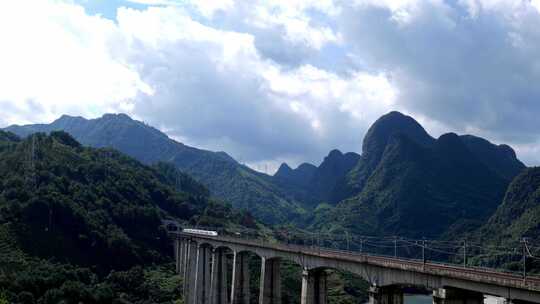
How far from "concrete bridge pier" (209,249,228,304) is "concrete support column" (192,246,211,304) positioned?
15.1ft

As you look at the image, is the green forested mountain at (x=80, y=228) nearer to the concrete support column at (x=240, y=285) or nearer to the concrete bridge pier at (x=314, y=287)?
the concrete support column at (x=240, y=285)

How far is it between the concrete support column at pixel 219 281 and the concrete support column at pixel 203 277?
4.60 metres

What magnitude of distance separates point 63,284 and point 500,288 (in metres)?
62.1

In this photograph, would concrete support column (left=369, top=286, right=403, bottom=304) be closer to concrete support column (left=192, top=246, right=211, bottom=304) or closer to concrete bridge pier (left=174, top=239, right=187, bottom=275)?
concrete support column (left=192, top=246, right=211, bottom=304)

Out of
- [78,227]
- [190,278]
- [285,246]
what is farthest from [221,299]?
[78,227]

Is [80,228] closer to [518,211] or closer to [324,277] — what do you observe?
[324,277]

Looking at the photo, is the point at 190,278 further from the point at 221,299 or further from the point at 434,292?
the point at 434,292

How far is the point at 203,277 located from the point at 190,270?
408 inches

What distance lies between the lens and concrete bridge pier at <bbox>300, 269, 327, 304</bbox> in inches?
2203

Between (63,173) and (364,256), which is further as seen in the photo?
(63,173)

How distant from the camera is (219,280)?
8962 centimetres

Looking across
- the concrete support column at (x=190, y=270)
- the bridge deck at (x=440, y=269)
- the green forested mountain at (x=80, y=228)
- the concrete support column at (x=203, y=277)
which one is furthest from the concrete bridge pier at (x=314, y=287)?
the concrete support column at (x=190, y=270)

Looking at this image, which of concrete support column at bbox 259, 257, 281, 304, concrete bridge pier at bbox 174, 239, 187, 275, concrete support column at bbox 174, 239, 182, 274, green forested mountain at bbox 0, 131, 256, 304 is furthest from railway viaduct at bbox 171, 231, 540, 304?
concrete support column at bbox 174, 239, 182, 274

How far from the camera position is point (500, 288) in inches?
1342
